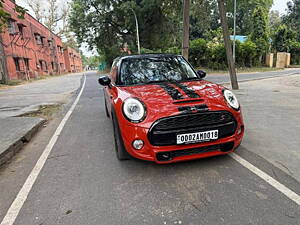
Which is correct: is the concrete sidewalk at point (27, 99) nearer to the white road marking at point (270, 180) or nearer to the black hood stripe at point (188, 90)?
the black hood stripe at point (188, 90)

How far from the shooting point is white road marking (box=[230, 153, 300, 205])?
2.21m

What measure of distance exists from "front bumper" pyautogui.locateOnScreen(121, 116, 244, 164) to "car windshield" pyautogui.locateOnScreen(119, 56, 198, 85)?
1268mm

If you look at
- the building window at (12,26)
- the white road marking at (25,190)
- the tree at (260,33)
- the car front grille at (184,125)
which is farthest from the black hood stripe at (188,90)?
the tree at (260,33)

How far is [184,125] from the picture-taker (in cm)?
253

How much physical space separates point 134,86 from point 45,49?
40.3 meters

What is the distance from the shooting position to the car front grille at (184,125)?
2.48 meters

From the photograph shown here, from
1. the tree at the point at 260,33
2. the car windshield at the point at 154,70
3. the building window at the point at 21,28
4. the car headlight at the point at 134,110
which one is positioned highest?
the building window at the point at 21,28

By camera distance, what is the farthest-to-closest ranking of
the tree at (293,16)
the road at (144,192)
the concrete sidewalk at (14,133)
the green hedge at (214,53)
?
the tree at (293,16) → the green hedge at (214,53) → the concrete sidewalk at (14,133) → the road at (144,192)

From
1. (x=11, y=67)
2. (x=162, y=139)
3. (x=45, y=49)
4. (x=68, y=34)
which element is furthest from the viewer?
(x=68, y=34)

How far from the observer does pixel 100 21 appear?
94.4ft

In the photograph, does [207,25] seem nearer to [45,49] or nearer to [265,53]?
[265,53]

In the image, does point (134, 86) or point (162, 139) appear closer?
point (162, 139)

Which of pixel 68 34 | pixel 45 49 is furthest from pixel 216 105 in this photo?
pixel 68 34

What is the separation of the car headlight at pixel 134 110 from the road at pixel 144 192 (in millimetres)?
764
